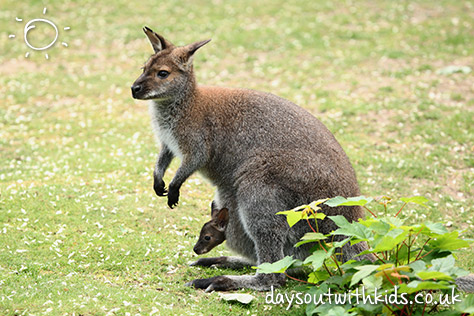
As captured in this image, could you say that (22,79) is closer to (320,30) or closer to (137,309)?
(320,30)

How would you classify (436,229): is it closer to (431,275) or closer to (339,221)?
(431,275)

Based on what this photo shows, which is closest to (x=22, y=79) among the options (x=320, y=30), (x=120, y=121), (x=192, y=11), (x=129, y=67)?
(x=129, y=67)

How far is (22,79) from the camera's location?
1453 centimetres

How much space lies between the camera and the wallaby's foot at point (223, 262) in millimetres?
6449

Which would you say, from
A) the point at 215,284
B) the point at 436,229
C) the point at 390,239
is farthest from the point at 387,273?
the point at 215,284

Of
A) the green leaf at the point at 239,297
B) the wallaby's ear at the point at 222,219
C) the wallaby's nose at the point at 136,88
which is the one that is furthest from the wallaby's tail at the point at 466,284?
the wallaby's nose at the point at 136,88

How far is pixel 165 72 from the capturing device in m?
6.21

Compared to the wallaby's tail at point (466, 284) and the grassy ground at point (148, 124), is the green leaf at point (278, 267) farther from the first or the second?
the wallaby's tail at point (466, 284)

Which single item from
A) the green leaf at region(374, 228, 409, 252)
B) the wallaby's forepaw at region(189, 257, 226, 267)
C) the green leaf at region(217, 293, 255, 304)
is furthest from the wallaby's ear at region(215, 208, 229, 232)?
the green leaf at region(374, 228, 409, 252)

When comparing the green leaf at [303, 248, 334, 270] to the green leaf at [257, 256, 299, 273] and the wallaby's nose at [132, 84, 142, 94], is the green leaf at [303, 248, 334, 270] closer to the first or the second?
the green leaf at [257, 256, 299, 273]

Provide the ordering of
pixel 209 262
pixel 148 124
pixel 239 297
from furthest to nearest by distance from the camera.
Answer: pixel 148 124
pixel 209 262
pixel 239 297

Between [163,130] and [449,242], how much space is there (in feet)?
10.5

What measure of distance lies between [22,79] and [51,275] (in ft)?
32.1

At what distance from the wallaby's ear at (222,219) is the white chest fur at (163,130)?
74 centimetres
